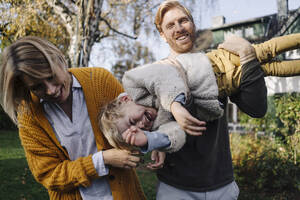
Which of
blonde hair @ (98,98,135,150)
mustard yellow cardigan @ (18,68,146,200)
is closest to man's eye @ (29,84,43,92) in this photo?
mustard yellow cardigan @ (18,68,146,200)

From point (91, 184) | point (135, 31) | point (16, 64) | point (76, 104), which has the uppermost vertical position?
point (135, 31)

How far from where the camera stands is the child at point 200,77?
4.52 ft

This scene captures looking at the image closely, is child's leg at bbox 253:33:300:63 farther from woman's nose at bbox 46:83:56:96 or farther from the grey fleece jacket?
woman's nose at bbox 46:83:56:96

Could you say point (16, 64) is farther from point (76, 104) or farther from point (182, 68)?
point (182, 68)

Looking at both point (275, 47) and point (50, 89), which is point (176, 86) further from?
point (50, 89)

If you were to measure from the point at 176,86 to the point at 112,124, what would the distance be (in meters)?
0.56

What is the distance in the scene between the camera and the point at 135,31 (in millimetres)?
7238

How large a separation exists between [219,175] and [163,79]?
30.2 inches

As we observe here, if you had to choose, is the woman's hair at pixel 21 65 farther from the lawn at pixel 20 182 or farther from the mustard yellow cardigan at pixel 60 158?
the lawn at pixel 20 182

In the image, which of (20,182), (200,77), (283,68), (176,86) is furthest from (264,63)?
(20,182)

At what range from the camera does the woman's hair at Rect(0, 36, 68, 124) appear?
4.78ft

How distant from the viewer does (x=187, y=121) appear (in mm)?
1271

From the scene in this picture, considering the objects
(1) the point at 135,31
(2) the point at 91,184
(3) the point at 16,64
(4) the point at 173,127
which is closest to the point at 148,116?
(4) the point at 173,127

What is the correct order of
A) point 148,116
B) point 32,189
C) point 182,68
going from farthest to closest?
point 32,189, point 148,116, point 182,68
